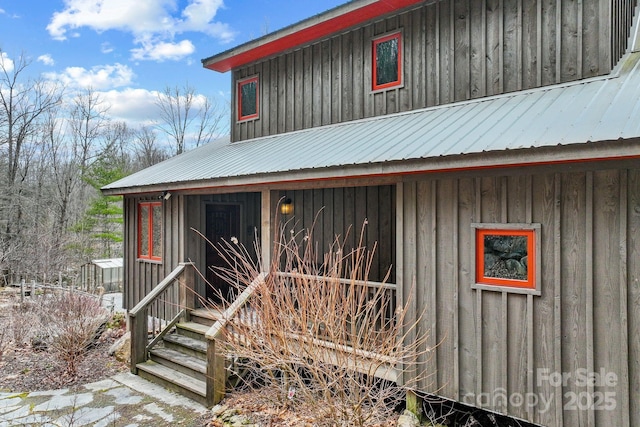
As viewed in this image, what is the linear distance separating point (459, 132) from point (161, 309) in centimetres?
629

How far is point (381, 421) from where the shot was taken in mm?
4496

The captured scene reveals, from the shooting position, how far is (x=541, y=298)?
3.88m

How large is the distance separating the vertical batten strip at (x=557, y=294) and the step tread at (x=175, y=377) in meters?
4.16

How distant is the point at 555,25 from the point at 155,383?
745 cm

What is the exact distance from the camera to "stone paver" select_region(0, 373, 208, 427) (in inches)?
196

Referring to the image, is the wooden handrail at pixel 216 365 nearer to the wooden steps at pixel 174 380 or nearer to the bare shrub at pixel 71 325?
the wooden steps at pixel 174 380

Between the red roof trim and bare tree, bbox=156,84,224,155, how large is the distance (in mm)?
16217

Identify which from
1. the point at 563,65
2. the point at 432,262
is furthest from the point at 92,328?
the point at 563,65

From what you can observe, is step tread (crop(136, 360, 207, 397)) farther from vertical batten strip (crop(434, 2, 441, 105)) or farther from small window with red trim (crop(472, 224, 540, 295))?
vertical batten strip (crop(434, 2, 441, 105))

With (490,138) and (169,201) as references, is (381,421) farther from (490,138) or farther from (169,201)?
(169,201)

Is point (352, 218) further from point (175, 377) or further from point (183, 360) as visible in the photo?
point (175, 377)

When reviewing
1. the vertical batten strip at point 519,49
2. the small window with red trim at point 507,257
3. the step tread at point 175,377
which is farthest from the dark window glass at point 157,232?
the vertical batten strip at point 519,49

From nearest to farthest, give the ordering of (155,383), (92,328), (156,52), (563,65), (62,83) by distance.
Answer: (563,65) → (155,383) → (92,328) → (62,83) → (156,52)

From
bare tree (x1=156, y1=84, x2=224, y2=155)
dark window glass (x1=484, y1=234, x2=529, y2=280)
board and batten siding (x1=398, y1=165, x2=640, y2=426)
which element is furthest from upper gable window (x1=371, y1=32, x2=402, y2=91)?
bare tree (x1=156, y1=84, x2=224, y2=155)
